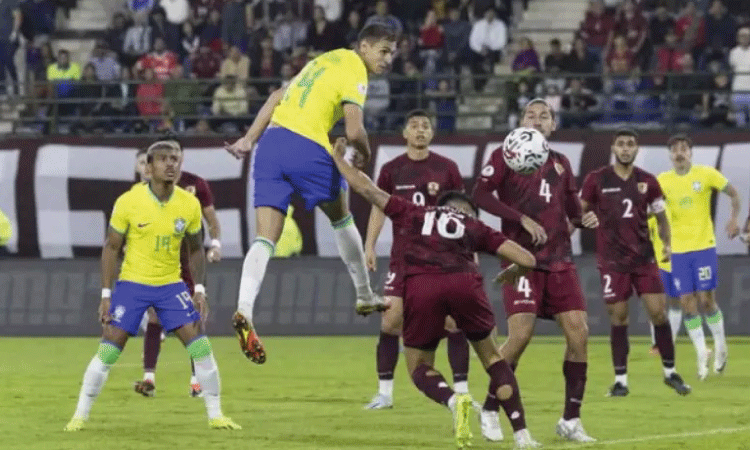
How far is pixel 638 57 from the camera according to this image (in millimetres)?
29656

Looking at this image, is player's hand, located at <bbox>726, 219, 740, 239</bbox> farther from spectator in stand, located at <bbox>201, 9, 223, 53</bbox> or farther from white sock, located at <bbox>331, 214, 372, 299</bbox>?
spectator in stand, located at <bbox>201, 9, 223, 53</bbox>

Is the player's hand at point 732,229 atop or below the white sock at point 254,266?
below

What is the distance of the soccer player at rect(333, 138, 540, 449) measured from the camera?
12.4 metres

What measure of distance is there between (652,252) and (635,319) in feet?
26.7

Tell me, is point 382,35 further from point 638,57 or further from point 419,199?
point 638,57

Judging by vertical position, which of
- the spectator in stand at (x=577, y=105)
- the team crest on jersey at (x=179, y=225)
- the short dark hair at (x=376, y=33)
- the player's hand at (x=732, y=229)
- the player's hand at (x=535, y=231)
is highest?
the short dark hair at (x=376, y=33)

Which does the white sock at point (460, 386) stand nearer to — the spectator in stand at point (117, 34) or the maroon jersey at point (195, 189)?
the maroon jersey at point (195, 189)

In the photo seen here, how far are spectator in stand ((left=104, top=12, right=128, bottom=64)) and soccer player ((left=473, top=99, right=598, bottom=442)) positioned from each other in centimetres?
1928

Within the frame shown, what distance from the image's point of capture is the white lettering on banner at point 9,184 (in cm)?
3012

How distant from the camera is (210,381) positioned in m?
14.3

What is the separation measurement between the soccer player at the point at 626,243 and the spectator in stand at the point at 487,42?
12.5m

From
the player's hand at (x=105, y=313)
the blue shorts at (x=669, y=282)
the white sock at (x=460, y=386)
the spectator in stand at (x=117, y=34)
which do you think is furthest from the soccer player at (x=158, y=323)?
the spectator in stand at (x=117, y=34)

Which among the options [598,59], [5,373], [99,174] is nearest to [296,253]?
[99,174]

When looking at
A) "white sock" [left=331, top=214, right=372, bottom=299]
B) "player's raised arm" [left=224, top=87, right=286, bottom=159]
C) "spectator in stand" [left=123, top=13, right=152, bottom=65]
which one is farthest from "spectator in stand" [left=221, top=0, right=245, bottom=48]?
"player's raised arm" [left=224, top=87, right=286, bottom=159]
